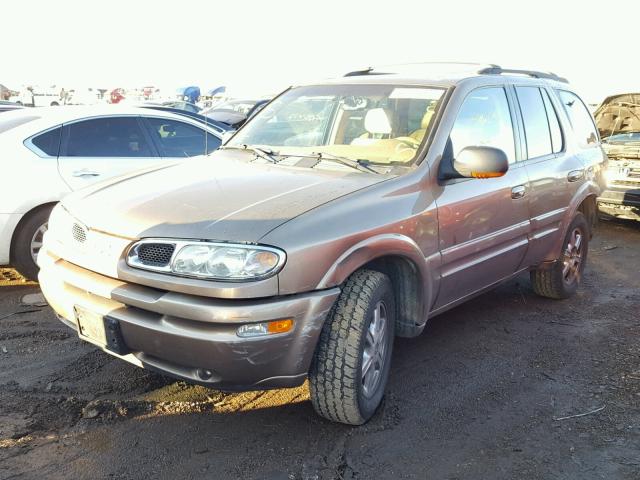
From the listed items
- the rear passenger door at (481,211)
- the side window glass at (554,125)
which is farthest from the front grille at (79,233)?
the side window glass at (554,125)

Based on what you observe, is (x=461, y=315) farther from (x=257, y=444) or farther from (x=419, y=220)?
(x=257, y=444)

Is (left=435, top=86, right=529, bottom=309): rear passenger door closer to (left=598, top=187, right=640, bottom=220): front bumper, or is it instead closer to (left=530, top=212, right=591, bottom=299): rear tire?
(left=530, top=212, right=591, bottom=299): rear tire

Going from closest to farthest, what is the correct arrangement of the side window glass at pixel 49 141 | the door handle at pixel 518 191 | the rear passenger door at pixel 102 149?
the door handle at pixel 518 191 < the side window glass at pixel 49 141 < the rear passenger door at pixel 102 149

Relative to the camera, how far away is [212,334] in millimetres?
2598

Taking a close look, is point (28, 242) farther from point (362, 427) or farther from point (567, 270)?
point (567, 270)

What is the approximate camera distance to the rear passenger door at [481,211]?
3605 mm

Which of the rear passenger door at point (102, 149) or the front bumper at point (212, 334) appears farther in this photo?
the rear passenger door at point (102, 149)

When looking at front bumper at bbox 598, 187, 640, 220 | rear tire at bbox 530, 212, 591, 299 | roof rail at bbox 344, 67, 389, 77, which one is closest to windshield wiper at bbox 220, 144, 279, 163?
roof rail at bbox 344, 67, 389, 77

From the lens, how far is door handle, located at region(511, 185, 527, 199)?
4121 millimetres

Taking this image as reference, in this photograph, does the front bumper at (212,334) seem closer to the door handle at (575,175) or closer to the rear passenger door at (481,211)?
the rear passenger door at (481,211)

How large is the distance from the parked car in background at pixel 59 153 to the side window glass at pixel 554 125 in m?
2.73

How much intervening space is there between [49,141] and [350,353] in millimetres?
3690

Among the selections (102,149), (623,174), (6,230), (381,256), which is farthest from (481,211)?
(623,174)

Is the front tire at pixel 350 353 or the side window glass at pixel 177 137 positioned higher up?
the side window glass at pixel 177 137
